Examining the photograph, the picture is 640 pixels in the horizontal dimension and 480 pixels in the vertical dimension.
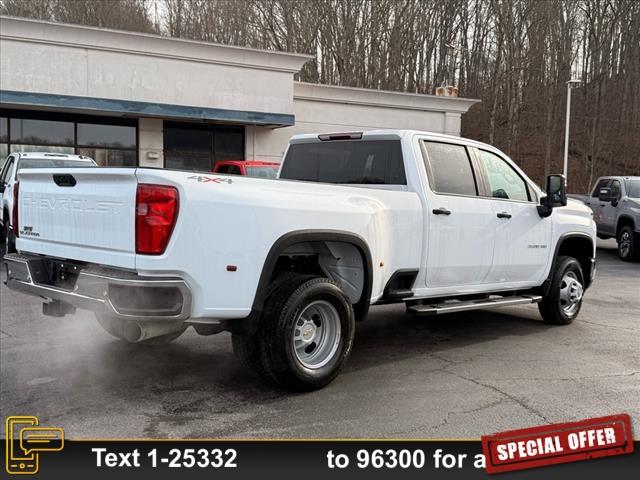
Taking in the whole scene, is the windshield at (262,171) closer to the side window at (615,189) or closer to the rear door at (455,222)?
the side window at (615,189)

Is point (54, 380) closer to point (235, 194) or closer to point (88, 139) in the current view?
point (235, 194)

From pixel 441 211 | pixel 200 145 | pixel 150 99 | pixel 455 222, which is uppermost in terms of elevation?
pixel 150 99

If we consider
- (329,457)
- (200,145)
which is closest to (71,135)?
(200,145)

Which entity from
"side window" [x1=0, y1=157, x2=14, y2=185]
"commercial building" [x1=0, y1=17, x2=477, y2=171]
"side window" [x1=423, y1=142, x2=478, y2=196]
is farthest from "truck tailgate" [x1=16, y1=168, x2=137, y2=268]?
"commercial building" [x1=0, y1=17, x2=477, y2=171]

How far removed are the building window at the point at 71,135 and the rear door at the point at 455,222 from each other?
596 inches

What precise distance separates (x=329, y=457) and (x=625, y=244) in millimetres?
12932

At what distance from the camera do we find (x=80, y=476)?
3.31 metres

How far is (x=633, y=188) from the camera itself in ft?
48.4

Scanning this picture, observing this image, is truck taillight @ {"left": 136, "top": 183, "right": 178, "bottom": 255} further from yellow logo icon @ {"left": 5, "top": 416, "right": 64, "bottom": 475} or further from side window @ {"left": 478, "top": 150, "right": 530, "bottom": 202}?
side window @ {"left": 478, "top": 150, "right": 530, "bottom": 202}

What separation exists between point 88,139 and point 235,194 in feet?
54.5

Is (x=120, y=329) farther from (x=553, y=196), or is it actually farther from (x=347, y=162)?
(x=553, y=196)

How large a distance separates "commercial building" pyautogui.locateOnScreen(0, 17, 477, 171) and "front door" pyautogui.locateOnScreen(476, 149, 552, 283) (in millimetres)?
13651

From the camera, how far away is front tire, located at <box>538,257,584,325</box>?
23.4 ft

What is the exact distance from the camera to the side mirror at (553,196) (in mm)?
6609
